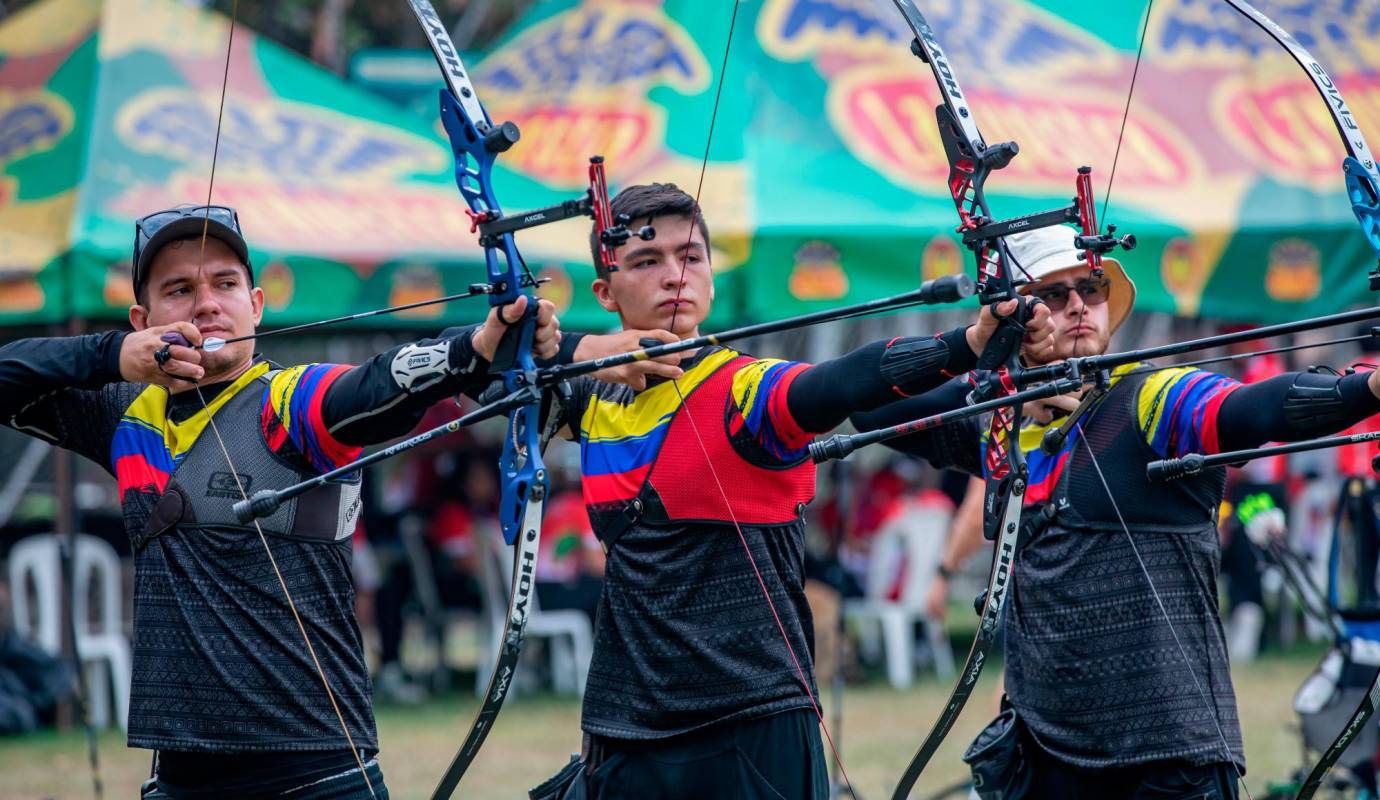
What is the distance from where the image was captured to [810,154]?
27.2 ft

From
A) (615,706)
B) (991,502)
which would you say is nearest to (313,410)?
(615,706)

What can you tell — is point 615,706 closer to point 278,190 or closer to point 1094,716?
point 1094,716

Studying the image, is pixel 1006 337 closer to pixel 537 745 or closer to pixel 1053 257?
pixel 1053 257

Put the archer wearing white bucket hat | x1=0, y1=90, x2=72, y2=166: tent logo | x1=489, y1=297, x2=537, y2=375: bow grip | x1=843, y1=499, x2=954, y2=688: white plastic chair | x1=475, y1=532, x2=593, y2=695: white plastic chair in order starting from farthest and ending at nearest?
x1=843, y1=499, x2=954, y2=688: white plastic chair, x1=475, y1=532, x2=593, y2=695: white plastic chair, x1=0, y1=90, x2=72, y2=166: tent logo, the archer wearing white bucket hat, x1=489, y1=297, x2=537, y2=375: bow grip

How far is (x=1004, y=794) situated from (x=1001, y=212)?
484cm

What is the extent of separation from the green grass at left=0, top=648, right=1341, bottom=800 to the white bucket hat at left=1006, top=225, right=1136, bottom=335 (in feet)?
9.75

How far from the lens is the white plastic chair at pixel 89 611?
847 cm

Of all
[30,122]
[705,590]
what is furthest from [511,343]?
[30,122]

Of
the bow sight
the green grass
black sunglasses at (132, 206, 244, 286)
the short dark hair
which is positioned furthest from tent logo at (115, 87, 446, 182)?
the bow sight

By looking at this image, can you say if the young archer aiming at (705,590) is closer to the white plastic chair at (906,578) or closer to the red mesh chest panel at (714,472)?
the red mesh chest panel at (714,472)

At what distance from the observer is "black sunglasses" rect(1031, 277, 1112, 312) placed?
343 centimetres

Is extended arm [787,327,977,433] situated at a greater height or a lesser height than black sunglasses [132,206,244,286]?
lesser

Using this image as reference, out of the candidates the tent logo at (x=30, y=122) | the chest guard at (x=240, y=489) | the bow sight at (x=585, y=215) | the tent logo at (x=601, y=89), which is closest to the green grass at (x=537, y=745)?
the tent logo at (x=601, y=89)

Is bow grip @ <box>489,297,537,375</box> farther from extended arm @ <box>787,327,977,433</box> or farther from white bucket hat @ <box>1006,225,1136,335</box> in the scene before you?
white bucket hat @ <box>1006,225,1136,335</box>
